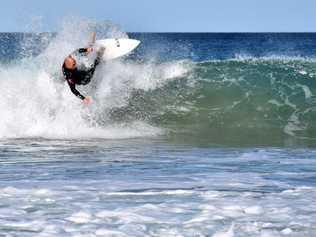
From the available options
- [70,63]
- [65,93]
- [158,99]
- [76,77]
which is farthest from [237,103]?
[70,63]

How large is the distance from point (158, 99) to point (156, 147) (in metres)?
6.47

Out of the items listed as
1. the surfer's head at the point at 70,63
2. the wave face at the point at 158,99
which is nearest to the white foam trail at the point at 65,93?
the wave face at the point at 158,99

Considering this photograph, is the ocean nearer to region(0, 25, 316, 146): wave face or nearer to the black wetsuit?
region(0, 25, 316, 146): wave face

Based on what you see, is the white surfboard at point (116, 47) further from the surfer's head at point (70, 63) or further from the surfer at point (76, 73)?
the surfer's head at point (70, 63)

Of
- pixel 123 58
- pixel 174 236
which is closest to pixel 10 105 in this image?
pixel 123 58

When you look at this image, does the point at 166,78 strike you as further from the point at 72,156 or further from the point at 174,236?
the point at 174,236

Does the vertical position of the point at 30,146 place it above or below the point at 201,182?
above

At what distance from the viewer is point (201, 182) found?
817cm

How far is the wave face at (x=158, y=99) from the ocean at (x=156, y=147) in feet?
0.12

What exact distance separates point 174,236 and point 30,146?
21.1ft

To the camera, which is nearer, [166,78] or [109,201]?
[109,201]

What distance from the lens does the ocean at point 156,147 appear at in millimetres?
6488

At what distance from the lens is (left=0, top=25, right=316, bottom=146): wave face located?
569 inches

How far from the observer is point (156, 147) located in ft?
38.9
